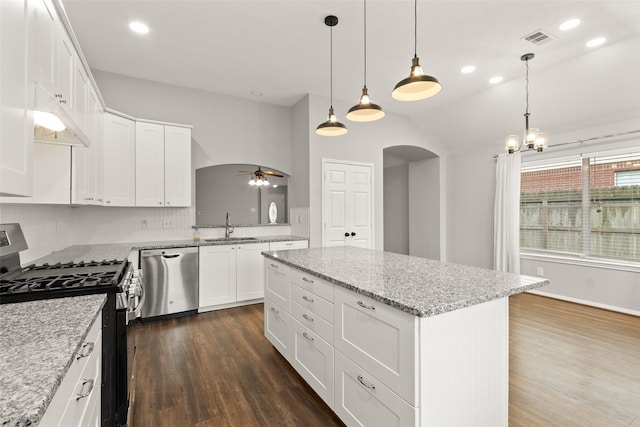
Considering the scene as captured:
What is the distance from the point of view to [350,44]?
10.7 ft

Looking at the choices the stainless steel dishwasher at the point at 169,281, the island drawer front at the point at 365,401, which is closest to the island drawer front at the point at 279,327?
the island drawer front at the point at 365,401

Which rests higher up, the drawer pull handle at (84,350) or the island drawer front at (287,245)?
the island drawer front at (287,245)

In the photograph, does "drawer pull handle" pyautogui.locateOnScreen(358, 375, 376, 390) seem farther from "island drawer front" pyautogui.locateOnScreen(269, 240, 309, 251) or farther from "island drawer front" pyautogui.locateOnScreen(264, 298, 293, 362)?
"island drawer front" pyautogui.locateOnScreen(269, 240, 309, 251)

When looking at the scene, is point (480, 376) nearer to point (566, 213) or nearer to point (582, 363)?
point (582, 363)

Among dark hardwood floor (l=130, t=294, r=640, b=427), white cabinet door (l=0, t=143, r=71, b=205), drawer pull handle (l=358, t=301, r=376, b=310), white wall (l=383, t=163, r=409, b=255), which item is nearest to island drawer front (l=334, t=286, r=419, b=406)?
drawer pull handle (l=358, t=301, r=376, b=310)

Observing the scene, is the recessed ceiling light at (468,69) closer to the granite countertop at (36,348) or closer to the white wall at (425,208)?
the white wall at (425,208)

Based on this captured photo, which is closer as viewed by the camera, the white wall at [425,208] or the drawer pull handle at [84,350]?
the drawer pull handle at [84,350]

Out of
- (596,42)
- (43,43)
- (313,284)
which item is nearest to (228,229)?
(313,284)

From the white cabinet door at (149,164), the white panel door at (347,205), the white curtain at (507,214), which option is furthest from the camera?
the white curtain at (507,214)

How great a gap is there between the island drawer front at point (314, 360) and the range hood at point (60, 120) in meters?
1.94

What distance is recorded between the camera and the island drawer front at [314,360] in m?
1.84

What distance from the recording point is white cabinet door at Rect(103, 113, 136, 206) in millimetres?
3418

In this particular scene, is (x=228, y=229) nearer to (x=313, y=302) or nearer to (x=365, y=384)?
(x=313, y=302)

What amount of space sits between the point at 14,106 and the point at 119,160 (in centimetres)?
262
